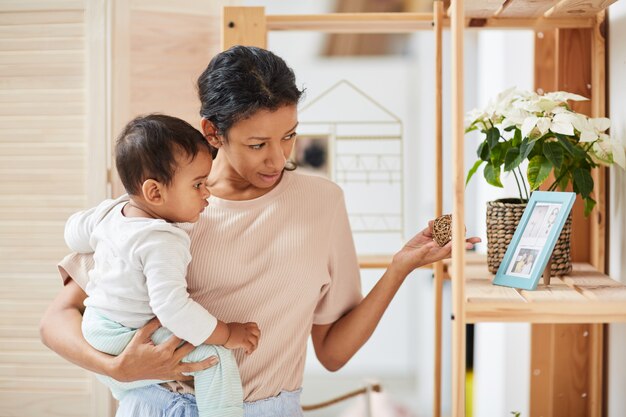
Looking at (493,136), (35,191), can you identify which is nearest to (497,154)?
(493,136)

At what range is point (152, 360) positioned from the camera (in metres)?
1.34

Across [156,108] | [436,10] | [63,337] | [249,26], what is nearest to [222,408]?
[63,337]

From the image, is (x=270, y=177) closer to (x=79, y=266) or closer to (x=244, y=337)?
(x=244, y=337)

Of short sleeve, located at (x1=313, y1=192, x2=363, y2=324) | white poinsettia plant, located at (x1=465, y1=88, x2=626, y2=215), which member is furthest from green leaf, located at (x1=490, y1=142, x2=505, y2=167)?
short sleeve, located at (x1=313, y1=192, x2=363, y2=324)

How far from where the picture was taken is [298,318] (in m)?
1.53

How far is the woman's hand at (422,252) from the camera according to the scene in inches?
57.3

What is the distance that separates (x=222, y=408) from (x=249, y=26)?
94cm

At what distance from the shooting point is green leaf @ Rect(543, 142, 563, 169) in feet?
4.99

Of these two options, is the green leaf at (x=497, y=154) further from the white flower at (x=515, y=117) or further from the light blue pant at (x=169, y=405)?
the light blue pant at (x=169, y=405)

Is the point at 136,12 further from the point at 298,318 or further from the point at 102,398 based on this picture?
the point at 298,318

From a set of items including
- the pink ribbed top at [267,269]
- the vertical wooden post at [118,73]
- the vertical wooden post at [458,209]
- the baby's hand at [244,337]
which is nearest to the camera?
the vertical wooden post at [458,209]

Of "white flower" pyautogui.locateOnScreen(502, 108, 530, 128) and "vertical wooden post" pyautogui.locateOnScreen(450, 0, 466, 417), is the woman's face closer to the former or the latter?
"vertical wooden post" pyautogui.locateOnScreen(450, 0, 466, 417)

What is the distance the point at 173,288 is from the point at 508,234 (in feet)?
2.50

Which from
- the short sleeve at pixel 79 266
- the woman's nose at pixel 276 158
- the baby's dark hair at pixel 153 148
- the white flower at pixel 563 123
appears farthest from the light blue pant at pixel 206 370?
the white flower at pixel 563 123
